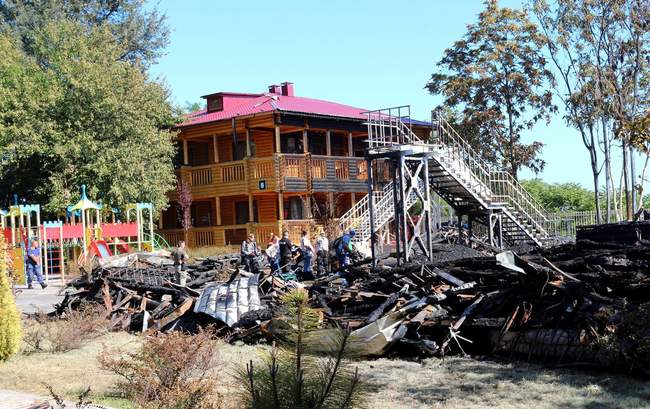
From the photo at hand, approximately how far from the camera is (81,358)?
37.0 feet

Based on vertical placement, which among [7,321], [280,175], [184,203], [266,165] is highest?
[266,165]

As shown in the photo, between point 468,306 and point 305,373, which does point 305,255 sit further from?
point 305,373

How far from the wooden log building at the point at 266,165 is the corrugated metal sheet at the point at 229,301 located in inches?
770

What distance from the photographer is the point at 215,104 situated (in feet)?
137

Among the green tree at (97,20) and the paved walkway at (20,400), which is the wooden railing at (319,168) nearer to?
the green tree at (97,20)

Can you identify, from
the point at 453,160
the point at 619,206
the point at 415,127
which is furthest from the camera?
the point at 415,127

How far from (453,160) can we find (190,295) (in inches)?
439

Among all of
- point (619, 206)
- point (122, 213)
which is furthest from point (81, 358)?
point (619, 206)

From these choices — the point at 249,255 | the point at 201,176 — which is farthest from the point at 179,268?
the point at 201,176

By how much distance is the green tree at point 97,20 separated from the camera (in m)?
44.5

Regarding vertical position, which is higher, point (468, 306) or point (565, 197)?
point (565, 197)

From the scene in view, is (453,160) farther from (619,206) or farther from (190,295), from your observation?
(619,206)

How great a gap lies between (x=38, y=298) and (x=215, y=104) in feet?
71.0

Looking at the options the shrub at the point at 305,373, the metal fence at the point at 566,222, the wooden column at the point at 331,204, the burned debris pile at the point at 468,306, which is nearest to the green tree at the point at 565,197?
the metal fence at the point at 566,222
